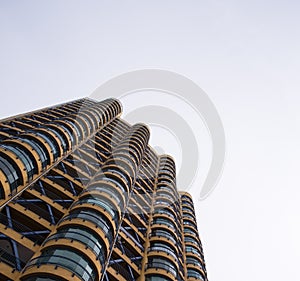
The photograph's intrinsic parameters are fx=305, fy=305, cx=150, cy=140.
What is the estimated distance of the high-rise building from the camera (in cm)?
2350

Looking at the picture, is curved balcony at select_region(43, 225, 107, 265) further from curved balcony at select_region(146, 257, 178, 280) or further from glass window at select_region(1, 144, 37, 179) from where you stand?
curved balcony at select_region(146, 257, 178, 280)

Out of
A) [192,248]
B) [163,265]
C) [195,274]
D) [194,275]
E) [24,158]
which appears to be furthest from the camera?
[192,248]

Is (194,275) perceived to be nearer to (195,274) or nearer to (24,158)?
(195,274)

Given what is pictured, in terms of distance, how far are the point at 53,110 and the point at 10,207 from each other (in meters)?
→ 35.3

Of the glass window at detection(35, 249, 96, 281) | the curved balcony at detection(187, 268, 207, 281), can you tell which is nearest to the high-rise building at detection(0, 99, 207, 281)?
the glass window at detection(35, 249, 96, 281)

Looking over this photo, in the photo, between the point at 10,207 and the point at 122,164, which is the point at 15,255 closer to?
the point at 10,207

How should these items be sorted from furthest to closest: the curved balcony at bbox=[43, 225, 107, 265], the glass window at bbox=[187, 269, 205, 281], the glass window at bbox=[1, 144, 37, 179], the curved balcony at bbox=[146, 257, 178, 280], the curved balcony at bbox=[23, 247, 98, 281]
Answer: the glass window at bbox=[187, 269, 205, 281] < the curved balcony at bbox=[146, 257, 178, 280] < the glass window at bbox=[1, 144, 37, 179] < the curved balcony at bbox=[43, 225, 107, 265] < the curved balcony at bbox=[23, 247, 98, 281]

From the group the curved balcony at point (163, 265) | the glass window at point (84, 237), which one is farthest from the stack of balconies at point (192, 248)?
the glass window at point (84, 237)

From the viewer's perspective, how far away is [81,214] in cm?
2769

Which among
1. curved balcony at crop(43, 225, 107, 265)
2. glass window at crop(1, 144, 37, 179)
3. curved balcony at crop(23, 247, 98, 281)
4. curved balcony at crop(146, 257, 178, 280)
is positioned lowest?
curved balcony at crop(23, 247, 98, 281)

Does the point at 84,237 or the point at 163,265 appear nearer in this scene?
the point at 84,237

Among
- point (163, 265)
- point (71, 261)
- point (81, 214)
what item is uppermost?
point (81, 214)

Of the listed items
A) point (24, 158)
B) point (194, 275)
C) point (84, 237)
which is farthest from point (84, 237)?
point (194, 275)

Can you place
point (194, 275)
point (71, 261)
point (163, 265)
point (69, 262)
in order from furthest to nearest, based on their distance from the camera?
point (194, 275), point (163, 265), point (71, 261), point (69, 262)
